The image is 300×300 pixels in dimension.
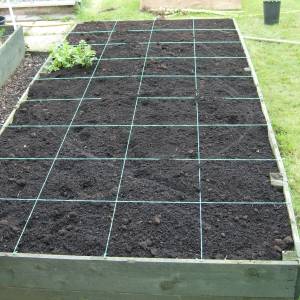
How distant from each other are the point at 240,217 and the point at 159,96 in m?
2.21

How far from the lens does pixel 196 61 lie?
19.6 ft

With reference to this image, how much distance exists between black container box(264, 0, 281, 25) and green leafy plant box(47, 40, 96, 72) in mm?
3499

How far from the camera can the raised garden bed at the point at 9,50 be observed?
6215 mm

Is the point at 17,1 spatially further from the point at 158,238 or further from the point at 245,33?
the point at 158,238

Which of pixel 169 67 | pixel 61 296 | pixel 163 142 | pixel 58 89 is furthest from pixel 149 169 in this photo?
pixel 169 67

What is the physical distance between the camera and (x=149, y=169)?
3953 millimetres

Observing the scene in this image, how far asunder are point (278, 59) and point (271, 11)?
1697mm

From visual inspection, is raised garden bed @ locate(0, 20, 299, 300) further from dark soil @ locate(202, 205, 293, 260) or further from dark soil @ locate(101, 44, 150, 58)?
dark soil @ locate(101, 44, 150, 58)

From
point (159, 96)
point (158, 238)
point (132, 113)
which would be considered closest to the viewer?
point (158, 238)

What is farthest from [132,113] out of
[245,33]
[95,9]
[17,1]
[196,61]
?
[17,1]

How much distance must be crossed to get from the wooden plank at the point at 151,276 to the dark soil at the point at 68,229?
24 cm

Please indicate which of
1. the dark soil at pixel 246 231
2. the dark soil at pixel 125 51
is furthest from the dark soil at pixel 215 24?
the dark soil at pixel 246 231

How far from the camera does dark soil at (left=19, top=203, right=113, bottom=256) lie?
3.17 metres

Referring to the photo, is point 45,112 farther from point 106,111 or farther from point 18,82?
point 18,82
